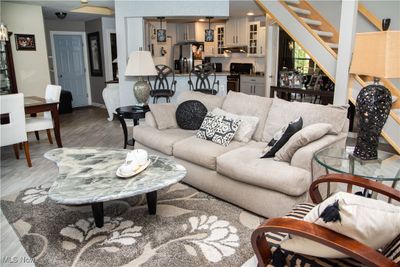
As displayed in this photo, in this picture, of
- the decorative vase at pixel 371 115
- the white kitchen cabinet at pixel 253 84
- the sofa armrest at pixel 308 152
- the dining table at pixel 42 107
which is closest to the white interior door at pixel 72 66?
the dining table at pixel 42 107

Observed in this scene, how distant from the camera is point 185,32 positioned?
9.02 metres

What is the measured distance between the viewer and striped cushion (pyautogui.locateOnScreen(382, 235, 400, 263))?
1.22 meters

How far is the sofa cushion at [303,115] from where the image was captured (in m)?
2.79

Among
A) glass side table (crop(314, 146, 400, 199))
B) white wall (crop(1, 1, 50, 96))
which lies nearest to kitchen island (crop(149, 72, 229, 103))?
white wall (crop(1, 1, 50, 96))

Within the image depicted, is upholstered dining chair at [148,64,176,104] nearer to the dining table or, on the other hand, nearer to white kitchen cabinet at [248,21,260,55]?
the dining table

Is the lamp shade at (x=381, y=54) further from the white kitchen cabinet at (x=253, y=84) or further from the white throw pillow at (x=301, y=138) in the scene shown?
the white kitchen cabinet at (x=253, y=84)

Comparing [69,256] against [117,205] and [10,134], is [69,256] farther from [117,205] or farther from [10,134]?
[10,134]

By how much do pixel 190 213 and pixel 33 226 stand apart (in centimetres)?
134

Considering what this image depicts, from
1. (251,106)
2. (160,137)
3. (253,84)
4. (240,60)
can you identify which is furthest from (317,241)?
(240,60)

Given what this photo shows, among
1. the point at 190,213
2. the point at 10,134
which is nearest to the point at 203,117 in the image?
the point at 190,213

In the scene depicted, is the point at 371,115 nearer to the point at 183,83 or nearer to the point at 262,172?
the point at 262,172

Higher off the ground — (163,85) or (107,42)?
(107,42)

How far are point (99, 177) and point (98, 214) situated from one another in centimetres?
31

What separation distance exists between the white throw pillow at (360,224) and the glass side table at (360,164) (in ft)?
2.73
